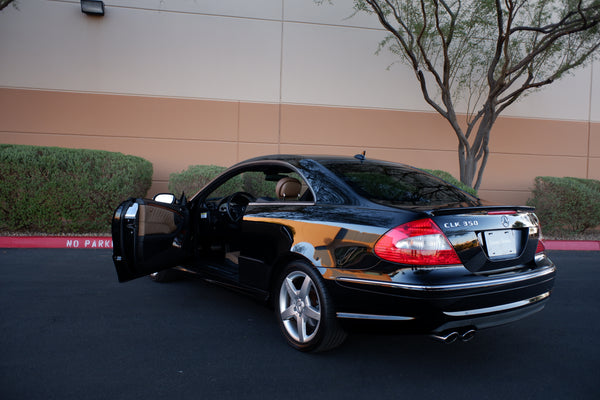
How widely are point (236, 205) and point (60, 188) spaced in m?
4.75

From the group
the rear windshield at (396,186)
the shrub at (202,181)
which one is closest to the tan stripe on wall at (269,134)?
the shrub at (202,181)

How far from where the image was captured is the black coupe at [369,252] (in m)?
2.67

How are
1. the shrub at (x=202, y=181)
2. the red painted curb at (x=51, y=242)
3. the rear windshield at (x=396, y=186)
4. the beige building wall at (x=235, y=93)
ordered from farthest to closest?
the beige building wall at (x=235, y=93)
the shrub at (x=202, y=181)
the red painted curb at (x=51, y=242)
the rear windshield at (x=396, y=186)

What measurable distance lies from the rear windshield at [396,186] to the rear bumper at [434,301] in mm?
588

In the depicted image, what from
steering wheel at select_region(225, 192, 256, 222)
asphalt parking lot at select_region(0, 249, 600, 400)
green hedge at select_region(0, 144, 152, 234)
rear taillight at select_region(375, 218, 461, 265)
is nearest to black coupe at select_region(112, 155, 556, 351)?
rear taillight at select_region(375, 218, 461, 265)

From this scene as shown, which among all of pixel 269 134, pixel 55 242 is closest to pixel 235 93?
pixel 269 134

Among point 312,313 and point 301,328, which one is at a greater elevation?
point 312,313

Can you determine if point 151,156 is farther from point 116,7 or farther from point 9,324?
point 9,324

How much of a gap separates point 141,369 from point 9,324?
155 cm

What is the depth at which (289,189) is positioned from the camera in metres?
3.73

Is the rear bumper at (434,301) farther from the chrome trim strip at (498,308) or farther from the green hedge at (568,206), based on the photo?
the green hedge at (568,206)

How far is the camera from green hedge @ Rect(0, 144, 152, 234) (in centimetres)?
780

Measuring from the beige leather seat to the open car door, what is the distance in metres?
1.09

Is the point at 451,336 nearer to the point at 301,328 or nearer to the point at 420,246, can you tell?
the point at 420,246
